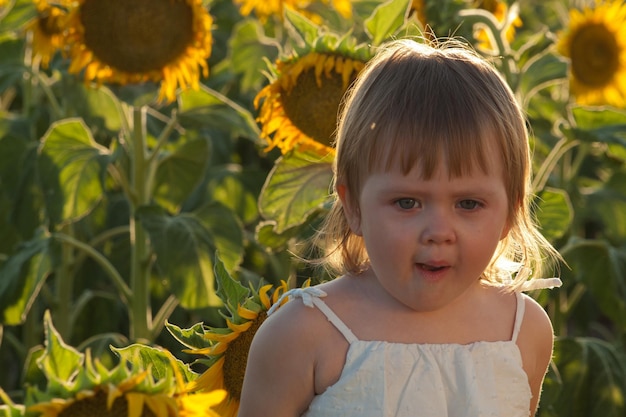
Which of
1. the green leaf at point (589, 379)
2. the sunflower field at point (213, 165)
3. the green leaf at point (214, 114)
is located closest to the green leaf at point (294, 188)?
the sunflower field at point (213, 165)

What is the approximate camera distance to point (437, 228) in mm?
1476

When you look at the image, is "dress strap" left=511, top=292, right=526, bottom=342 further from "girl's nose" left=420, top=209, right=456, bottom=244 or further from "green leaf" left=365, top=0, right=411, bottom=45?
"green leaf" left=365, top=0, right=411, bottom=45

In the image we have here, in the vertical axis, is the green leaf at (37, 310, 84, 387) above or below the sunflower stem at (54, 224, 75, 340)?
above

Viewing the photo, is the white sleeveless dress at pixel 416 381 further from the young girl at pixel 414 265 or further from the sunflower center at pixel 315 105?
the sunflower center at pixel 315 105

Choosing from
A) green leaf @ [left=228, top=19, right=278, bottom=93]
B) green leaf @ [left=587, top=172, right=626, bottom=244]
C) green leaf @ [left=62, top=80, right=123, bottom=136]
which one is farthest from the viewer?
green leaf @ [left=228, top=19, right=278, bottom=93]

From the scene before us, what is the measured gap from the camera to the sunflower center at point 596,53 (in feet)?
12.1

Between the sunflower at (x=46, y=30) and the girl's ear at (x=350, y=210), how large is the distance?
4.78 feet

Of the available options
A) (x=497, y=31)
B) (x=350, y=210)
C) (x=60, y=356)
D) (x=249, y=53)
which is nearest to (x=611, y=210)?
(x=497, y=31)

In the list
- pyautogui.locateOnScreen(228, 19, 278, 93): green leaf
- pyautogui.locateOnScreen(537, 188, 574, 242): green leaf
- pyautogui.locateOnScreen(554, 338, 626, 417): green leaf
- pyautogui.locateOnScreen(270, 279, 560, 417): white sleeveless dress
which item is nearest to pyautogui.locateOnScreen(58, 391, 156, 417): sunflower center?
pyautogui.locateOnScreen(270, 279, 560, 417): white sleeveless dress

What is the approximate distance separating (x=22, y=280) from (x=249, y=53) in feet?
3.29

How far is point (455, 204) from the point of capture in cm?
152

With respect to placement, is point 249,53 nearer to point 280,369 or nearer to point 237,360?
point 237,360

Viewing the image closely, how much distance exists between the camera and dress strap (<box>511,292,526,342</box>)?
65.3 inches

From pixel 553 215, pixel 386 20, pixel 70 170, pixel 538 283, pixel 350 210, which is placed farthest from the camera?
pixel 70 170
